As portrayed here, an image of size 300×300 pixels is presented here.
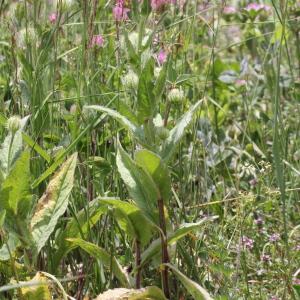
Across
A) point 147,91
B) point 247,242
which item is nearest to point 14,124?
point 147,91

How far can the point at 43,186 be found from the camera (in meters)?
1.56

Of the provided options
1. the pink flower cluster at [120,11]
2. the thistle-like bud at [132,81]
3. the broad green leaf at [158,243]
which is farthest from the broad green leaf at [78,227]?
the pink flower cluster at [120,11]

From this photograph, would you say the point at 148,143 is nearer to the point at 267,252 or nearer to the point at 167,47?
the point at 167,47

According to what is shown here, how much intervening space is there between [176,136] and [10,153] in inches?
11.0

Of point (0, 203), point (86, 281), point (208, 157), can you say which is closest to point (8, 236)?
point (0, 203)

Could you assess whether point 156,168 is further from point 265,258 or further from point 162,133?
point 265,258

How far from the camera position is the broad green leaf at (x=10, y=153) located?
1.33 metres

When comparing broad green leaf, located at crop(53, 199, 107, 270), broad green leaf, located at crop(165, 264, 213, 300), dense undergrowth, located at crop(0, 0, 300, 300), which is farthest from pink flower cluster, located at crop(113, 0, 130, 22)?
broad green leaf, located at crop(165, 264, 213, 300)

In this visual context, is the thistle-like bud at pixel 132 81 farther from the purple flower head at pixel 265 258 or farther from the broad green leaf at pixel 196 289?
the purple flower head at pixel 265 258

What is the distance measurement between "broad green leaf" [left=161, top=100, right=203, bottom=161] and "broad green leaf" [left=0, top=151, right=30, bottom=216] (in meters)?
0.23

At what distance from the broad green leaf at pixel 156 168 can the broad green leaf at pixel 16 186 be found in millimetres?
184

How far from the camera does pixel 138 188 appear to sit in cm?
133

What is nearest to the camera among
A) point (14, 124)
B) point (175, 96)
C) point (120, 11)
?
point (14, 124)

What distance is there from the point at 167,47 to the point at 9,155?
39 centimetres
